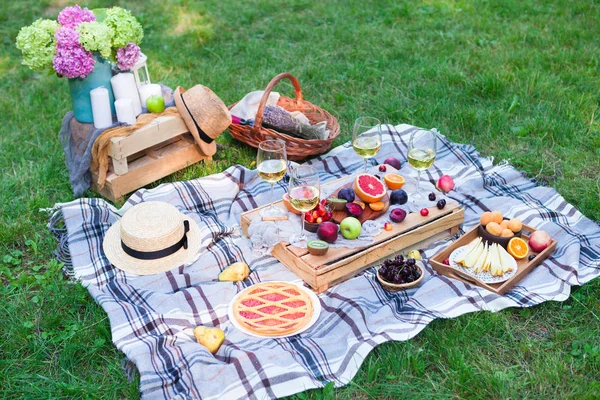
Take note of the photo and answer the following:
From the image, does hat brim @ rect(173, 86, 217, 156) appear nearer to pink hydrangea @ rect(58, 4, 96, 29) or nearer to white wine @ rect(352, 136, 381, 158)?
pink hydrangea @ rect(58, 4, 96, 29)

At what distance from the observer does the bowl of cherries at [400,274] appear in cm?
412

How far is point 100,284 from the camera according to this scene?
14.0 ft

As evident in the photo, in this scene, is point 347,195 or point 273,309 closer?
point 273,309

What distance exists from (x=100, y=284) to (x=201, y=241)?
752mm

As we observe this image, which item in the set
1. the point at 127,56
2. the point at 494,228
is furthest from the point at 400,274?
the point at 127,56

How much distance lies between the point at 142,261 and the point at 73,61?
1.61 meters

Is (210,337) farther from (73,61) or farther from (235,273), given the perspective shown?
(73,61)

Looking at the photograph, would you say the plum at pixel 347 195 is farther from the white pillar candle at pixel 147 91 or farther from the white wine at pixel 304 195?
the white pillar candle at pixel 147 91

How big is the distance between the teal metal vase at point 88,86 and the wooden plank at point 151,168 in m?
0.49

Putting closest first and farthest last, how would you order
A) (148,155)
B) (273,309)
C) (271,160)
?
1. (273,309)
2. (271,160)
3. (148,155)

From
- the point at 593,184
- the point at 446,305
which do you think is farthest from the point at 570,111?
the point at 446,305

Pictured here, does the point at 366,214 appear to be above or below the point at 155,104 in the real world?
below

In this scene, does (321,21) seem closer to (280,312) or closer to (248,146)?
(248,146)

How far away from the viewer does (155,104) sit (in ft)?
17.2
